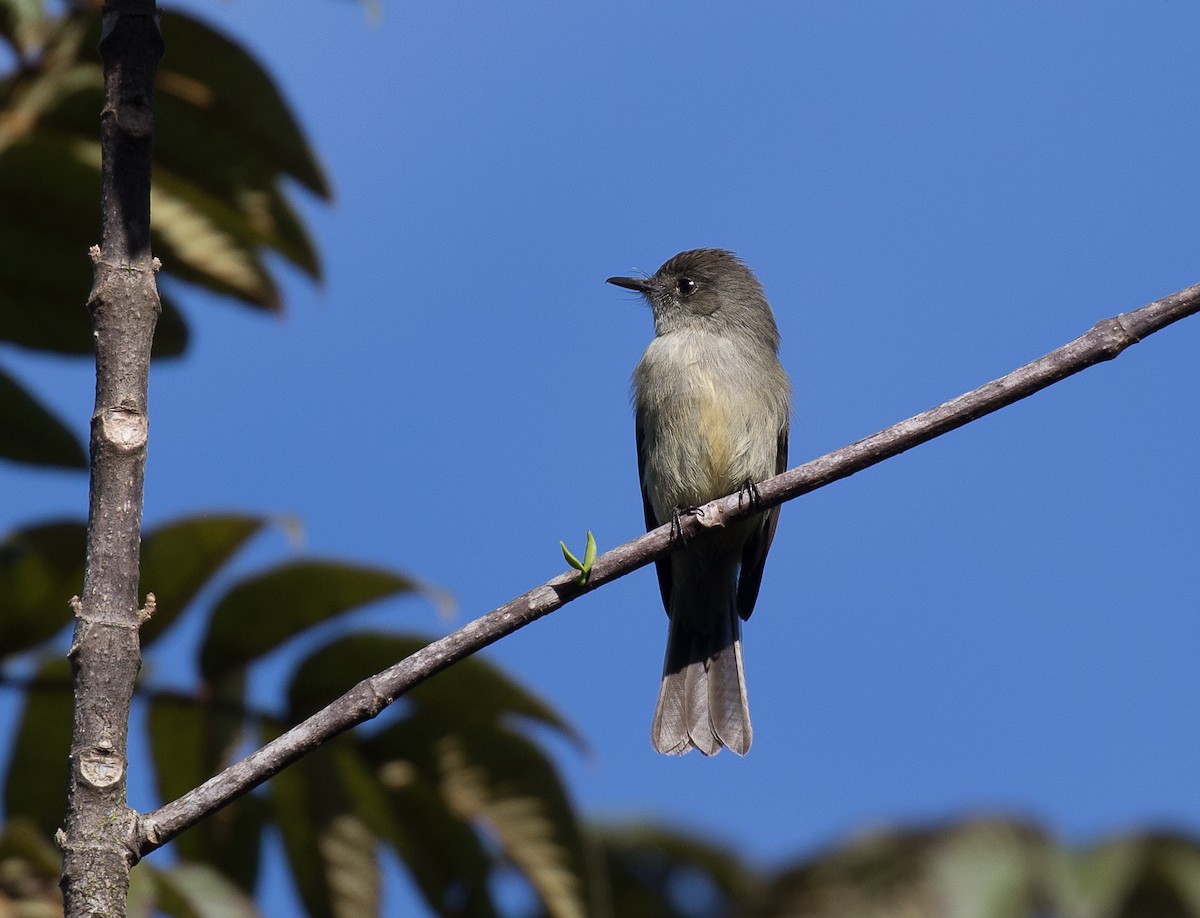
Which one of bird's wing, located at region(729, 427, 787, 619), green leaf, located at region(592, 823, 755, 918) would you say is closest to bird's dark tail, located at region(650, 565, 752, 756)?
bird's wing, located at region(729, 427, 787, 619)

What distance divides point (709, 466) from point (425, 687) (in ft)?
6.22

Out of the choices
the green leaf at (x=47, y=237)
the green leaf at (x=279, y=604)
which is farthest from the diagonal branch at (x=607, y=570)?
the green leaf at (x=47, y=237)

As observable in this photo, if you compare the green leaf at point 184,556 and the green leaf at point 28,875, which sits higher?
the green leaf at point 184,556

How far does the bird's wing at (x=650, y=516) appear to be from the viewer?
5.95m

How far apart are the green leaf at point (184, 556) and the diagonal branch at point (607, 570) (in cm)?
174

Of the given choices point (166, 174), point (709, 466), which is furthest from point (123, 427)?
point (709, 466)

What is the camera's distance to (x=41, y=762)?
12.8 feet

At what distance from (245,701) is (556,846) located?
0.96 m

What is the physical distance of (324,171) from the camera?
14.2 feet

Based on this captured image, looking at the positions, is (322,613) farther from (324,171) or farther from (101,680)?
(101,680)

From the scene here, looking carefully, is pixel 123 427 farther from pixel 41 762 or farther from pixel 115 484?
pixel 41 762

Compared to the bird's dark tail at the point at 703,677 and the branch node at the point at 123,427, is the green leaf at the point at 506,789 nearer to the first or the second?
the bird's dark tail at the point at 703,677

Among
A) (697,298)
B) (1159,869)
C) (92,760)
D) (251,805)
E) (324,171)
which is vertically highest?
(697,298)

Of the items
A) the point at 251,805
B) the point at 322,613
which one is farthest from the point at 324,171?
the point at 251,805
